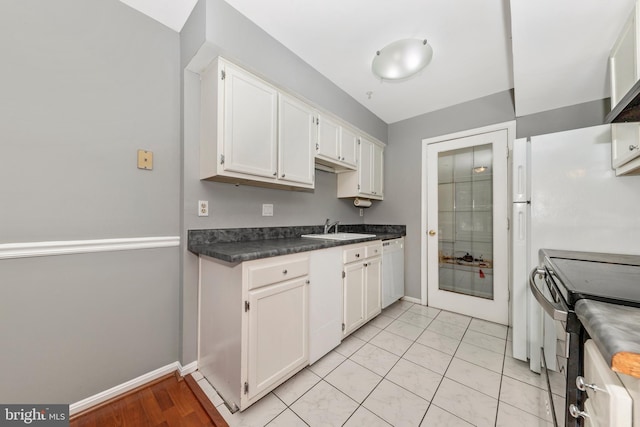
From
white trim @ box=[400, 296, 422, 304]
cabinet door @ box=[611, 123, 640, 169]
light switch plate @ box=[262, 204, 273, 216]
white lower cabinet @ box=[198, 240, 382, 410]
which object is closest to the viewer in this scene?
cabinet door @ box=[611, 123, 640, 169]

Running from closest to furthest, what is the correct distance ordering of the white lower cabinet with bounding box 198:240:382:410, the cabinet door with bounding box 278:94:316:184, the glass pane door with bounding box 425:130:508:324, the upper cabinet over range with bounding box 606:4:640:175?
the upper cabinet over range with bounding box 606:4:640:175, the white lower cabinet with bounding box 198:240:382:410, the cabinet door with bounding box 278:94:316:184, the glass pane door with bounding box 425:130:508:324

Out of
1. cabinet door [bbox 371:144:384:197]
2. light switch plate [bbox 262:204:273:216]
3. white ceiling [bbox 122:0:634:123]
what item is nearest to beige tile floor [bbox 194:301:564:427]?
light switch plate [bbox 262:204:273:216]

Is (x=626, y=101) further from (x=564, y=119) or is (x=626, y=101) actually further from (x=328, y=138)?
(x=328, y=138)

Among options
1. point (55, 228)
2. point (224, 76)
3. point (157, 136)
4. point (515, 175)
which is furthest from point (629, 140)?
point (55, 228)

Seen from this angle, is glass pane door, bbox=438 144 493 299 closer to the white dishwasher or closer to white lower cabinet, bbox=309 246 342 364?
the white dishwasher

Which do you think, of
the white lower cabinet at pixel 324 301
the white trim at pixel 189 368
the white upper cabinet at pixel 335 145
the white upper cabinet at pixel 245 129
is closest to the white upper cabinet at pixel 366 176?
the white upper cabinet at pixel 335 145

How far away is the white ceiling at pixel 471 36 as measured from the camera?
1312 millimetres

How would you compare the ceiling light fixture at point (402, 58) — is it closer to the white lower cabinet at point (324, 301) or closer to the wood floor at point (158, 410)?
the white lower cabinet at point (324, 301)

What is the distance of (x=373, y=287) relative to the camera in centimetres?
234

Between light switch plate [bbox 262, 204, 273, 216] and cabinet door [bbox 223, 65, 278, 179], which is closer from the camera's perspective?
cabinet door [bbox 223, 65, 278, 179]

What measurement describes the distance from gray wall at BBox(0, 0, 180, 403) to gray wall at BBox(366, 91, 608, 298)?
254 cm

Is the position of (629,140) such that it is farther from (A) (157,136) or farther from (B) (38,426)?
(B) (38,426)

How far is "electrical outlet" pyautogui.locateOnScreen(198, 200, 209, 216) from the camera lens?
167cm

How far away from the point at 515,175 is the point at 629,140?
59 cm
